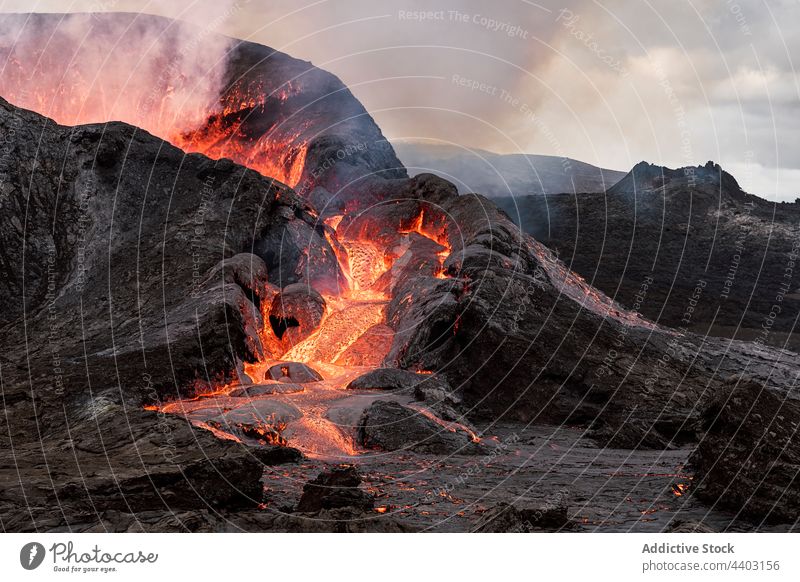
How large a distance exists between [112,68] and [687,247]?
173ft

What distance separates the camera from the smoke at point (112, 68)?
203 feet

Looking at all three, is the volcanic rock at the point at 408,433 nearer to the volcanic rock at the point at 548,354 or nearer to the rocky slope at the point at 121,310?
the rocky slope at the point at 121,310

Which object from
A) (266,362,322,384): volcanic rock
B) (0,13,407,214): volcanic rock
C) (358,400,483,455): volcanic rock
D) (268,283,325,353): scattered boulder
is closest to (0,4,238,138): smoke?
(0,13,407,214): volcanic rock

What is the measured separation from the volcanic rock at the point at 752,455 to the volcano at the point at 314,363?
59mm

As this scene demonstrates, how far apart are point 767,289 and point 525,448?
45481mm

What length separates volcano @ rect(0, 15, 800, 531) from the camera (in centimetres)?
1384

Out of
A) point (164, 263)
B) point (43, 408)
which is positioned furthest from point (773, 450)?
point (164, 263)

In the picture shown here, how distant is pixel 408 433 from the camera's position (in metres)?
21.8

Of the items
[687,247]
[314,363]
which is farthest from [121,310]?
[687,247]

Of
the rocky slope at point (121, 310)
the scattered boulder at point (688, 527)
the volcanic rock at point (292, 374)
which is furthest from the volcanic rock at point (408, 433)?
the scattered boulder at point (688, 527)

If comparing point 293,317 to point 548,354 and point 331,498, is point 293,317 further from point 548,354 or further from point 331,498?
point 331,498

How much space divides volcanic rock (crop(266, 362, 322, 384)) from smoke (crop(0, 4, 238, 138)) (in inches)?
1597

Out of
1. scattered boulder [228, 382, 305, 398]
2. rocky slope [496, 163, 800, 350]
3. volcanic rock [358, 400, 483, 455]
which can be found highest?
rocky slope [496, 163, 800, 350]
